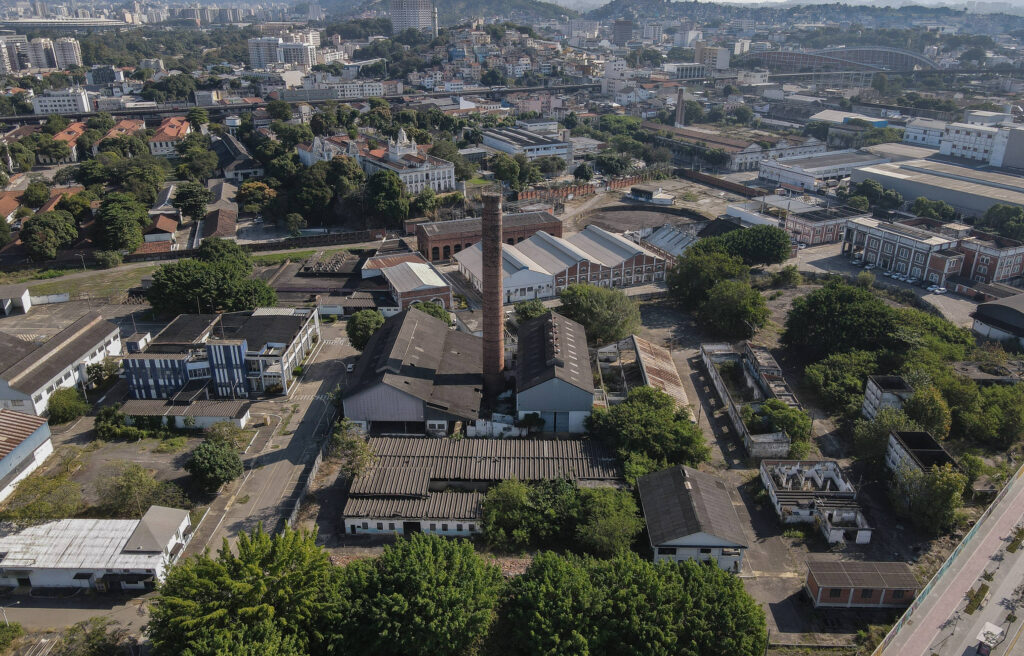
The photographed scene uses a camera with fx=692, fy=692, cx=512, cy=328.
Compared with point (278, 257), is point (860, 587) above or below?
above

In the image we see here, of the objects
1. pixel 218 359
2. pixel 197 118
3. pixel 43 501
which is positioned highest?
pixel 197 118

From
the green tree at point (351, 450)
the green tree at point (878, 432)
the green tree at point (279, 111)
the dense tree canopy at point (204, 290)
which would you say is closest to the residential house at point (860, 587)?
the green tree at point (878, 432)

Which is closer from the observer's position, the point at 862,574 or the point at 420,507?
the point at 862,574

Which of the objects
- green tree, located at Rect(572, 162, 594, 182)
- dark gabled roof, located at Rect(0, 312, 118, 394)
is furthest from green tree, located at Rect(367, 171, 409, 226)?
dark gabled roof, located at Rect(0, 312, 118, 394)

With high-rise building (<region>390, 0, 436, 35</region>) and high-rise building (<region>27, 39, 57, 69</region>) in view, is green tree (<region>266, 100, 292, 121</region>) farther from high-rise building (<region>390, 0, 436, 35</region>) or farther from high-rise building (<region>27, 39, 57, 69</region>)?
high-rise building (<region>390, 0, 436, 35</region>)

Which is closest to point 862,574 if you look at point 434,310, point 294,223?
point 434,310

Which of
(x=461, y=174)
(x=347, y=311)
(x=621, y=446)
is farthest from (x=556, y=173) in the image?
(x=621, y=446)

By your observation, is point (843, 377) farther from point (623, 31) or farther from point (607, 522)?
point (623, 31)
